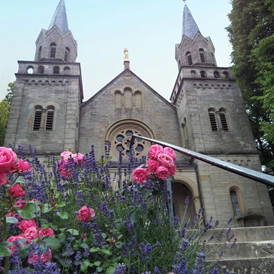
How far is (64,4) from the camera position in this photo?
26.0 metres

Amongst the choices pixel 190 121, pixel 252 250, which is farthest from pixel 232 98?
pixel 252 250

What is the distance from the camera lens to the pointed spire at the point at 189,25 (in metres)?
22.7

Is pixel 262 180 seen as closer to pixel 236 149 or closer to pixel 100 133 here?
pixel 236 149

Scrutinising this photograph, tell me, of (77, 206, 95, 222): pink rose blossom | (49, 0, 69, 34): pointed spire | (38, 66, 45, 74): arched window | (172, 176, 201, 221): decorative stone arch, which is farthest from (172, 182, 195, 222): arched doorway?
(49, 0, 69, 34): pointed spire

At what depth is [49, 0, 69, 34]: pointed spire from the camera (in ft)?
72.6

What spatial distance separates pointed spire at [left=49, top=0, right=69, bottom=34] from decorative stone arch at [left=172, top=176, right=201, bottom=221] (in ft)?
49.7

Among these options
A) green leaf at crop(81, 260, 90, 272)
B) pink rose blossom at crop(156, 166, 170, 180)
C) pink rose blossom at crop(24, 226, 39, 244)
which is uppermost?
pink rose blossom at crop(156, 166, 170, 180)

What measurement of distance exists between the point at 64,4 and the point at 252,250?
2793cm

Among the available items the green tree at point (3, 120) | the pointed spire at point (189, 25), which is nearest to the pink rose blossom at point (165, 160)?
the green tree at point (3, 120)

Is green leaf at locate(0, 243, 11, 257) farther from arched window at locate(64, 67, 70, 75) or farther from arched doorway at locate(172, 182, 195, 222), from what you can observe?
arched window at locate(64, 67, 70, 75)

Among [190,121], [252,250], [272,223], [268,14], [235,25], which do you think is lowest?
[252,250]

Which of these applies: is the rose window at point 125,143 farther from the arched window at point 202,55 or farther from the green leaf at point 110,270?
the green leaf at point 110,270

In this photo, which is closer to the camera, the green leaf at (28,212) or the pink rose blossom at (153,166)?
the green leaf at (28,212)

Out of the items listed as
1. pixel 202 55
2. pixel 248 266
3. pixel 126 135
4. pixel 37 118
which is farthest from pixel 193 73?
pixel 248 266
